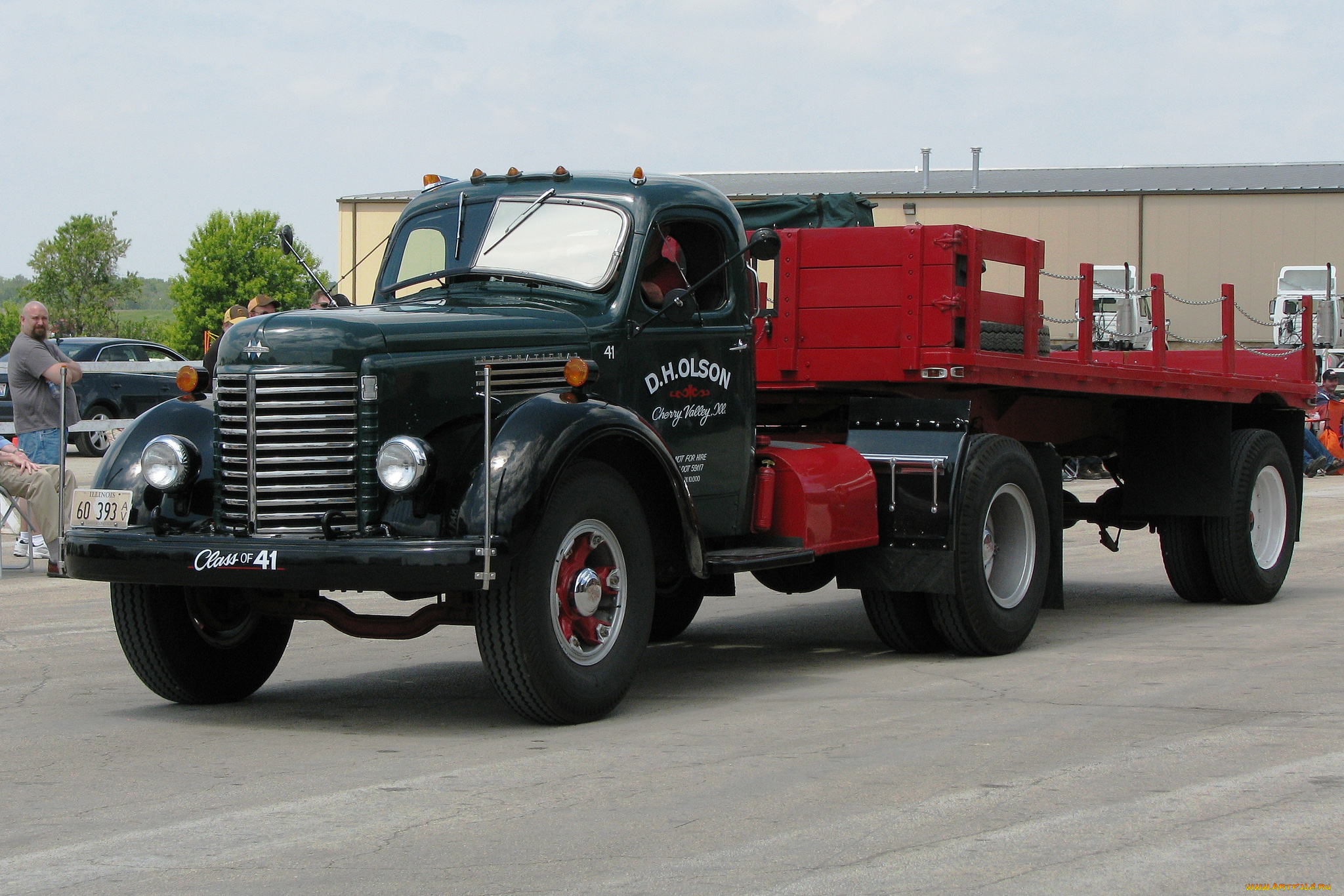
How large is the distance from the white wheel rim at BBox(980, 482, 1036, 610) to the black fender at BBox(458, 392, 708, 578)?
2.60m

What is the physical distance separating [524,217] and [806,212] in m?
2.51

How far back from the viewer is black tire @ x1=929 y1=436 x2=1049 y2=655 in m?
8.07

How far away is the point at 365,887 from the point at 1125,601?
791 centimetres

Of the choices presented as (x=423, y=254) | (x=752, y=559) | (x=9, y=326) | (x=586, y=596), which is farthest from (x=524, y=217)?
(x=9, y=326)

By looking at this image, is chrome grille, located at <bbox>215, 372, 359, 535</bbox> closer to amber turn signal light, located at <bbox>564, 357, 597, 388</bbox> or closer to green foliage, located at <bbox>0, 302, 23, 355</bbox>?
amber turn signal light, located at <bbox>564, 357, 597, 388</bbox>

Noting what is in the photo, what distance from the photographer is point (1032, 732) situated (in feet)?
20.3

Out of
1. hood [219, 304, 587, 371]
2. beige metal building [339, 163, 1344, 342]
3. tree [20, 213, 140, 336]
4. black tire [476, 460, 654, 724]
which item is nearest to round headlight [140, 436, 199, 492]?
hood [219, 304, 587, 371]

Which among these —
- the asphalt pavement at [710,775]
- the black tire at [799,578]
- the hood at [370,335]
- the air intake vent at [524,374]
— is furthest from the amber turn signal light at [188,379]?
the black tire at [799,578]

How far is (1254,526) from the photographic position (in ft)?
36.5

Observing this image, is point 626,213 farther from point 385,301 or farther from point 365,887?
point 365,887

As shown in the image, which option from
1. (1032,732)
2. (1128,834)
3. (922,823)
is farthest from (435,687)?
(1128,834)

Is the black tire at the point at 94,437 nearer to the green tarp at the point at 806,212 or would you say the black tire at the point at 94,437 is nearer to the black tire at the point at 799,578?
the green tarp at the point at 806,212

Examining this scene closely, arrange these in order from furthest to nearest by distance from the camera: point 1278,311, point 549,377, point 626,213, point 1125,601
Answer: point 1278,311 < point 1125,601 < point 626,213 < point 549,377

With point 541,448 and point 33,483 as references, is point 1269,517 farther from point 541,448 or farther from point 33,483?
point 33,483
